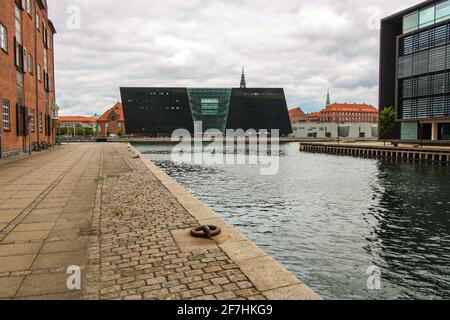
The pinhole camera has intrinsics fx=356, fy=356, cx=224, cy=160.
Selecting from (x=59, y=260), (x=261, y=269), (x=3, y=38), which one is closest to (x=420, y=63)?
(x=3, y=38)

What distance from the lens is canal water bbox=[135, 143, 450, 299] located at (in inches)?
334

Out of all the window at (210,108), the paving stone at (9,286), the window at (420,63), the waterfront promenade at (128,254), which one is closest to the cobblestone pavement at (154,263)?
the waterfront promenade at (128,254)

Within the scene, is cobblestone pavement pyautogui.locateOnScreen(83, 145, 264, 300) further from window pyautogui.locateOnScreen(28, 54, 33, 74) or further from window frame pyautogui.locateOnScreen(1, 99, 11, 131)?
window pyautogui.locateOnScreen(28, 54, 33, 74)

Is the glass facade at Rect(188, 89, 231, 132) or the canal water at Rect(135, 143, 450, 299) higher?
the glass facade at Rect(188, 89, 231, 132)

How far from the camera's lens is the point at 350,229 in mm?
13344

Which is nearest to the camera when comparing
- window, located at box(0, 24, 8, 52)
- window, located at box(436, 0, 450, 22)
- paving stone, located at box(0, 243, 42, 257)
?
paving stone, located at box(0, 243, 42, 257)

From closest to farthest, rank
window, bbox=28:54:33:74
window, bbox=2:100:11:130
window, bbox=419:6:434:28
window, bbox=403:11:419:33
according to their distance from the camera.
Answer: window, bbox=2:100:11:130 < window, bbox=28:54:33:74 < window, bbox=419:6:434:28 < window, bbox=403:11:419:33

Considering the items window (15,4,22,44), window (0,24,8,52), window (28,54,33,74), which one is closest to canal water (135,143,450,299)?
window (0,24,8,52)

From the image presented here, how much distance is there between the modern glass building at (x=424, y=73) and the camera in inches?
2286

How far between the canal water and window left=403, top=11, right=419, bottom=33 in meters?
50.0

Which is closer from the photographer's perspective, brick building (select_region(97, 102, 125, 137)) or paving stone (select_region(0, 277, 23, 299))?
paving stone (select_region(0, 277, 23, 299))

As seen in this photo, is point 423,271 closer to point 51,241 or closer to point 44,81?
point 51,241

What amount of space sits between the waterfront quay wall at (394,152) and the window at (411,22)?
2468 centimetres

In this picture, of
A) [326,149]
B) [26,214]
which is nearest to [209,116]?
[326,149]
